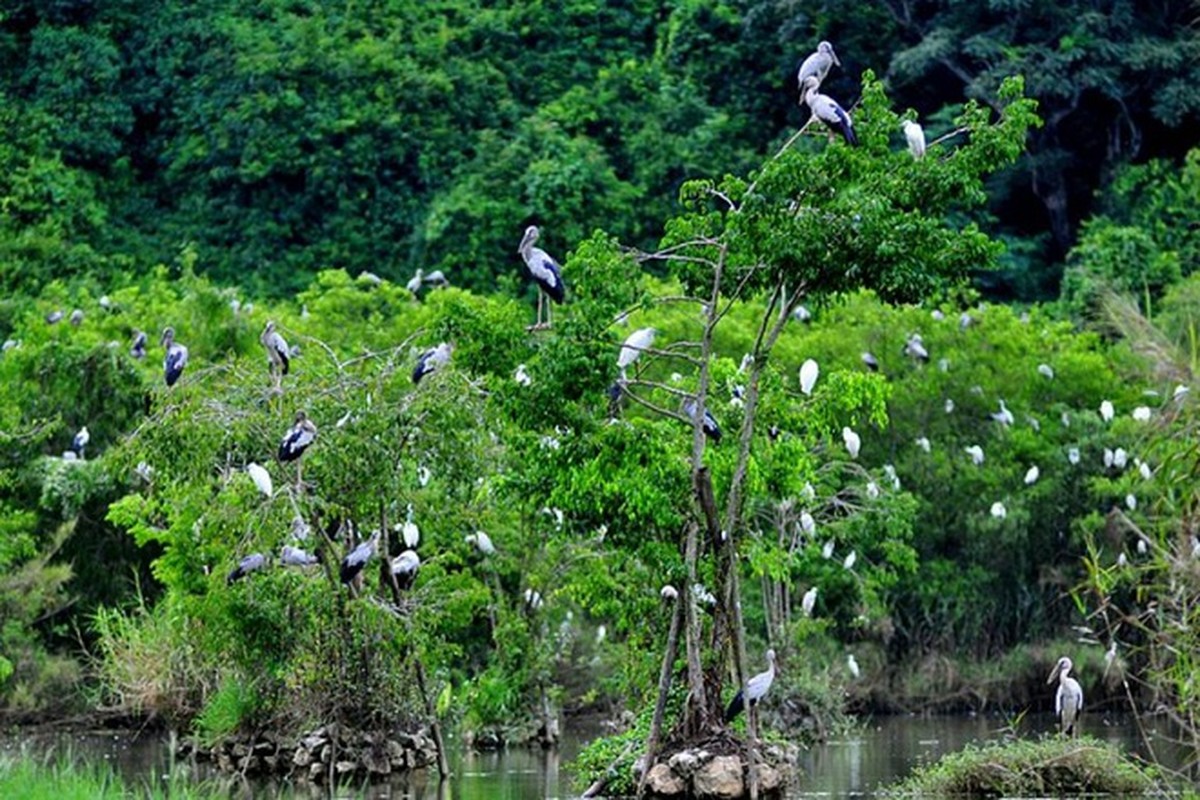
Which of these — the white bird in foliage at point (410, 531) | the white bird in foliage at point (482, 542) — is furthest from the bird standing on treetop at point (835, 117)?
the white bird in foliage at point (482, 542)

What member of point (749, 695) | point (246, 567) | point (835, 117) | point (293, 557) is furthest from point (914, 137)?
point (246, 567)

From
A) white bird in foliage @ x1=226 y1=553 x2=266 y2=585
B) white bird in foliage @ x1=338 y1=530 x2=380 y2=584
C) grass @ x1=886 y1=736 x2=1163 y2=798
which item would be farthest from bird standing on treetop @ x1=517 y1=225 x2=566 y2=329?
grass @ x1=886 y1=736 x2=1163 y2=798

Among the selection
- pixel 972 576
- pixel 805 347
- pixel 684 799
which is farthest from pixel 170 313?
pixel 684 799

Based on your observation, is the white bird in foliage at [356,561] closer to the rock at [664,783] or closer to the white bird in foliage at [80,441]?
the rock at [664,783]

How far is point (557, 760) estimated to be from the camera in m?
23.6

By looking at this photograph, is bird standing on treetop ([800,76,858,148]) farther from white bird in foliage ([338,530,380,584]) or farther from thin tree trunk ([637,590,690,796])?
white bird in foliage ([338,530,380,584])

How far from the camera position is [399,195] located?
4281cm

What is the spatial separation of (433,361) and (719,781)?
517 cm

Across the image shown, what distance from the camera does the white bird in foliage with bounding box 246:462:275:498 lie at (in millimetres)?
20016

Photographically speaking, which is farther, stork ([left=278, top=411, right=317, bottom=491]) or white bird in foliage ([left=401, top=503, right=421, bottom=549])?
white bird in foliage ([left=401, top=503, right=421, bottom=549])

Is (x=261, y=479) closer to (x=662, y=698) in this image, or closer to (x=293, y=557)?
(x=293, y=557)

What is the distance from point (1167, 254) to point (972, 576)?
296 inches

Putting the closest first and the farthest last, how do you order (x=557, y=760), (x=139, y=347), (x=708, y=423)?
1. (x=708, y=423)
2. (x=557, y=760)
3. (x=139, y=347)

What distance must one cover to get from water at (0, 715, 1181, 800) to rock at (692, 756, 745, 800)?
0.85m
